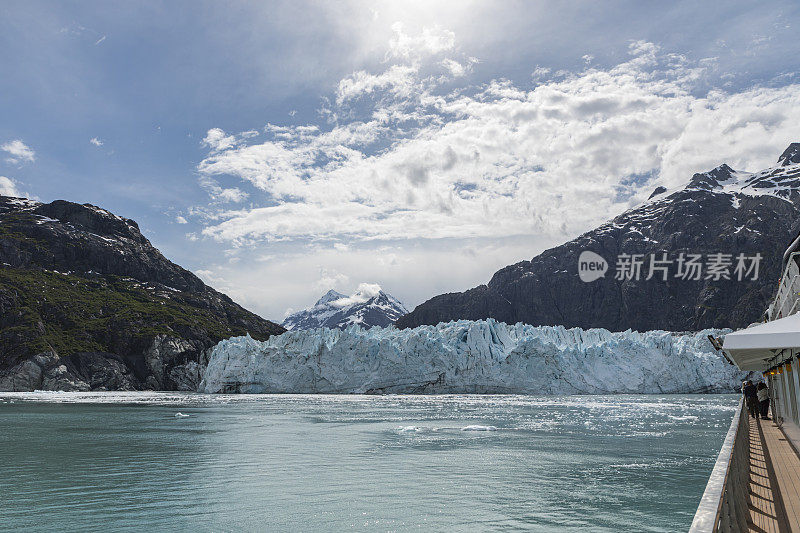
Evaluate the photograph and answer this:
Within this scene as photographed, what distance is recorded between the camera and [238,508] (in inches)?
517

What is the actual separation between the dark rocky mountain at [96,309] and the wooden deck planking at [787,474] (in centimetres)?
8685

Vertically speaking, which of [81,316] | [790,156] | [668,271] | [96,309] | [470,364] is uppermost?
[790,156]

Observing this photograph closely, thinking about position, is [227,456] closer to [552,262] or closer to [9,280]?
[9,280]

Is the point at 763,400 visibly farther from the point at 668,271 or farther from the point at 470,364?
the point at 668,271

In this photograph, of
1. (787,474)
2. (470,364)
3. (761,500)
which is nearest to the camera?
(761,500)

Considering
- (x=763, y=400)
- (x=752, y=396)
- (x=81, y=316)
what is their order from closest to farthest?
(x=752, y=396), (x=763, y=400), (x=81, y=316)

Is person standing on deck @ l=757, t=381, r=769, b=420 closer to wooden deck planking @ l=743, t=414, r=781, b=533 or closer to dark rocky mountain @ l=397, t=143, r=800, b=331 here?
wooden deck planking @ l=743, t=414, r=781, b=533

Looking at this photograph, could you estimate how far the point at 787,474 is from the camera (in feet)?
28.7

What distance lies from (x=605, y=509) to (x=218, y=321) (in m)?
120

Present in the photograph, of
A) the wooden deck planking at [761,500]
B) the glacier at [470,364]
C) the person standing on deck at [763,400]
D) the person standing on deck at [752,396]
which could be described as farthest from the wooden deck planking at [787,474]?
the glacier at [470,364]

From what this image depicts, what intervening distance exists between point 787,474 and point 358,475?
11012 millimetres

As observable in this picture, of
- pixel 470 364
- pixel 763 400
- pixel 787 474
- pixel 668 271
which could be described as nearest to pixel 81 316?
pixel 470 364

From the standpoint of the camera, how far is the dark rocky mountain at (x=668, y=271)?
140m


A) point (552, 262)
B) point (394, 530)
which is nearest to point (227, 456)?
point (394, 530)
